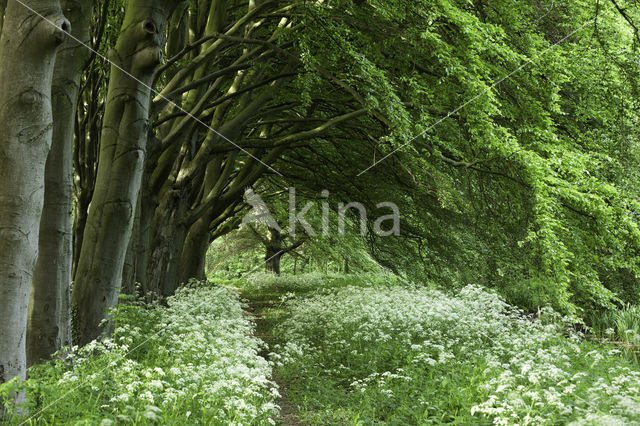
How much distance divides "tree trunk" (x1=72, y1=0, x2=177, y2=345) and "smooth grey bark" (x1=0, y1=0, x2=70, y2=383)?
2.21m

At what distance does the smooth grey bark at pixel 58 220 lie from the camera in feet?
18.2

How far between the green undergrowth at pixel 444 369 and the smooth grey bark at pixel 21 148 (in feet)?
11.1

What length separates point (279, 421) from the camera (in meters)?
Result: 6.42

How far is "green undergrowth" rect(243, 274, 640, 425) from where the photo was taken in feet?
16.3

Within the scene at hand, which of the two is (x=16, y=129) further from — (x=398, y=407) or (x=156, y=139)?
(x=156, y=139)

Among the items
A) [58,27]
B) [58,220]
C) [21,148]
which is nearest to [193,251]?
[58,220]

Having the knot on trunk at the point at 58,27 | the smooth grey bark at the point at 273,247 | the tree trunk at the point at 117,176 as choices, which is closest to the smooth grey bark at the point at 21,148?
the knot on trunk at the point at 58,27

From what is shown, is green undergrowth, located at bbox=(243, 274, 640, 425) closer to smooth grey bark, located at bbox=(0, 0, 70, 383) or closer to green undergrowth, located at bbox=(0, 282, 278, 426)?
green undergrowth, located at bbox=(0, 282, 278, 426)

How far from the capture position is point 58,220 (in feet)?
18.5

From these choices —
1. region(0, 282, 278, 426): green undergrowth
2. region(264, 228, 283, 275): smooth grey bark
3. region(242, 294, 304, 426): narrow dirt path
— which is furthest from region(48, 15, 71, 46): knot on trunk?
region(264, 228, 283, 275): smooth grey bark

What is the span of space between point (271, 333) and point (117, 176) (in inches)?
280

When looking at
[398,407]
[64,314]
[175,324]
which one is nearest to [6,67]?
[64,314]

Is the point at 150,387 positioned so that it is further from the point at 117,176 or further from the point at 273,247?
the point at 273,247

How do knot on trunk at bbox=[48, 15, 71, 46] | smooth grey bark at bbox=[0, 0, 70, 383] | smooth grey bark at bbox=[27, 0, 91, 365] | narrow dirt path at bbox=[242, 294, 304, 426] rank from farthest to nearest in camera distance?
1. narrow dirt path at bbox=[242, 294, 304, 426]
2. smooth grey bark at bbox=[27, 0, 91, 365]
3. knot on trunk at bbox=[48, 15, 71, 46]
4. smooth grey bark at bbox=[0, 0, 70, 383]
